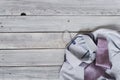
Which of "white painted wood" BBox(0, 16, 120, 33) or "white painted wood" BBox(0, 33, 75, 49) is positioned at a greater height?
"white painted wood" BBox(0, 16, 120, 33)

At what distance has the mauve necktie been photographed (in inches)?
35.7

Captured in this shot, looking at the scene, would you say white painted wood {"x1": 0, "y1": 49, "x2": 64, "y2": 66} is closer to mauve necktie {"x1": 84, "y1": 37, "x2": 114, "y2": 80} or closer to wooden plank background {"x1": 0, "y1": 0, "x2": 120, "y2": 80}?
wooden plank background {"x1": 0, "y1": 0, "x2": 120, "y2": 80}

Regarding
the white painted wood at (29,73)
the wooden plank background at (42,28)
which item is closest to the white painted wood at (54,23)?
the wooden plank background at (42,28)

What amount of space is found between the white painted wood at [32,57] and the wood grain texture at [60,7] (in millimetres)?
161

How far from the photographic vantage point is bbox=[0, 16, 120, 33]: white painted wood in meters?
0.93

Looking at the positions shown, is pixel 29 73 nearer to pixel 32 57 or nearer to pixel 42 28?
pixel 32 57

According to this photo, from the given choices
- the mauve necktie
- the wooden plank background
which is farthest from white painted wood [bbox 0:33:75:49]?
the mauve necktie

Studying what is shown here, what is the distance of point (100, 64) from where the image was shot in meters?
0.91

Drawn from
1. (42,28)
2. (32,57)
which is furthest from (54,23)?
(32,57)

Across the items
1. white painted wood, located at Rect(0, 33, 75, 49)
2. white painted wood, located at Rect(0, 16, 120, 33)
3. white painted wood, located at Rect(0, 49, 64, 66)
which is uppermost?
white painted wood, located at Rect(0, 16, 120, 33)

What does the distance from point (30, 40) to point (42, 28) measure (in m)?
0.07

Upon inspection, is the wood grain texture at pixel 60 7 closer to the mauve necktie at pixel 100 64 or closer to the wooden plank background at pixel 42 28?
the wooden plank background at pixel 42 28

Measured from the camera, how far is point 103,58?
2.98 feet

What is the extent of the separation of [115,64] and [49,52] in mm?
271
